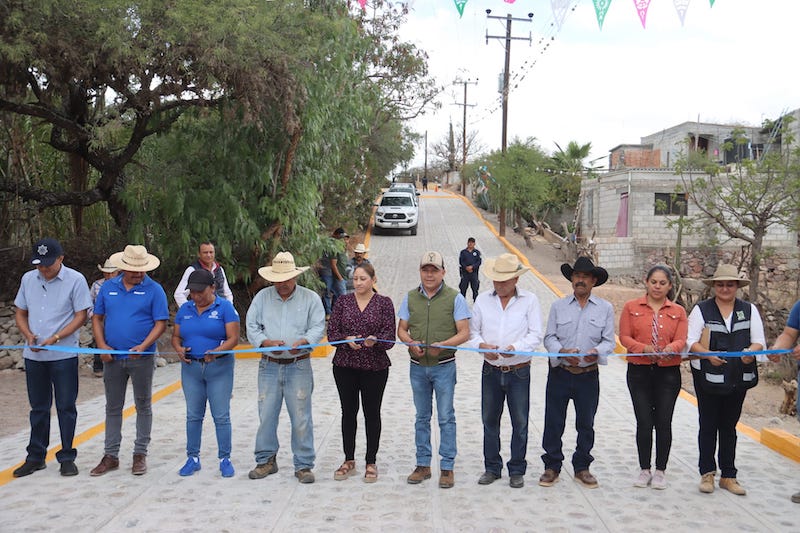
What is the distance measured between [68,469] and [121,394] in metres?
0.70

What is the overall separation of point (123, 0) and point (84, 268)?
18.2 ft

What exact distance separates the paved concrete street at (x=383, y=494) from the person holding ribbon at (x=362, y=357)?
29 cm

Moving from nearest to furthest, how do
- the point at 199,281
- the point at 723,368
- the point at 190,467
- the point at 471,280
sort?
1. the point at 723,368
2. the point at 199,281
3. the point at 190,467
4. the point at 471,280

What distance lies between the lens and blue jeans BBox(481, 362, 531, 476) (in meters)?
5.96

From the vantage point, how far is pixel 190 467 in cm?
612

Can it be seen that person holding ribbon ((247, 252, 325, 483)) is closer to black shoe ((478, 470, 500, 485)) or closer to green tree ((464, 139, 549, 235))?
black shoe ((478, 470, 500, 485))

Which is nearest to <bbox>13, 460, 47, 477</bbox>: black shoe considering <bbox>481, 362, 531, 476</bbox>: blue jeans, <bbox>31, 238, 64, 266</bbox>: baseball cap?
<bbox>31, 238, 64, 266</bbox>: baseball cap

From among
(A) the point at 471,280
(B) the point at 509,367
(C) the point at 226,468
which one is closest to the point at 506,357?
(B) the point at 509,367

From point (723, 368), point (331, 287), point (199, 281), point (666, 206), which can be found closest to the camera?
point (723, 368)

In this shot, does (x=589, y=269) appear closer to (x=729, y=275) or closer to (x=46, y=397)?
(x=729, y=275)

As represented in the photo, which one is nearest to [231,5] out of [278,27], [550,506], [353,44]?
[278,27]

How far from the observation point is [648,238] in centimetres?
3041

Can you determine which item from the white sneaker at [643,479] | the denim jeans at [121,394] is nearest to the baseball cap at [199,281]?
the denim jeans at [121,394]

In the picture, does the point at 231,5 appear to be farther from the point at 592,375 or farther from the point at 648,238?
the point at 648,238
